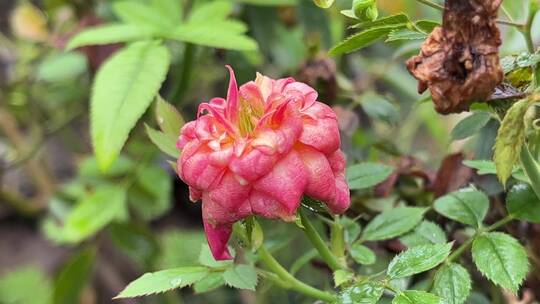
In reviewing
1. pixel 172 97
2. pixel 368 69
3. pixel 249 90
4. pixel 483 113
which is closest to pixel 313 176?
pixel 249 90

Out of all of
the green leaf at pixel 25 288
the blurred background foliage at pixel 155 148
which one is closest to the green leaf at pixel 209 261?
the blurred background foliage at pixel 155 148

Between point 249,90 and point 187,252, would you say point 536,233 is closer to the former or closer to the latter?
point 249,90

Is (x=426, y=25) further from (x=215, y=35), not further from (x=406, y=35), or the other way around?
(x=215, y=35)

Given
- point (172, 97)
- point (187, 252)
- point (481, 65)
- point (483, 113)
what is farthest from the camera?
point (187, 252)

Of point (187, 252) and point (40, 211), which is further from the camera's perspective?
point (40, 211)

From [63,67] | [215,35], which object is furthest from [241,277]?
[63,67]

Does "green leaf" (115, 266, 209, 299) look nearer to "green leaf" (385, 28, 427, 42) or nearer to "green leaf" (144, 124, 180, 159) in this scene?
"green leaf" (144, 124, 180, 159)

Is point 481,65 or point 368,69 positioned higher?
point 481,65
